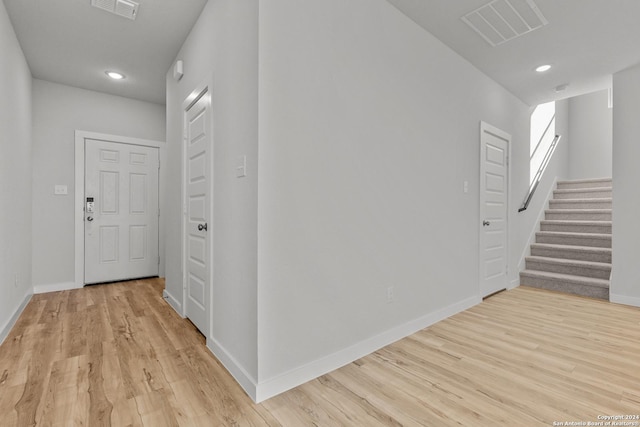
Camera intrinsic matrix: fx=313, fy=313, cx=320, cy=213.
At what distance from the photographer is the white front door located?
356 centimetres

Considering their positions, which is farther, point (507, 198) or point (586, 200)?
point (586, 200)

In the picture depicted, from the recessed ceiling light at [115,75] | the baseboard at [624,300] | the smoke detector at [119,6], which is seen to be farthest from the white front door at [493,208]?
the recessed ceiling light at [115,75]

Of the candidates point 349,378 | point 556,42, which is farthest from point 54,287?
point 556,42

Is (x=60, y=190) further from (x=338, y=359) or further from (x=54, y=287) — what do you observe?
(x=338, y=359)

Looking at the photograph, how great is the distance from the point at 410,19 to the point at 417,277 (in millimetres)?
2216

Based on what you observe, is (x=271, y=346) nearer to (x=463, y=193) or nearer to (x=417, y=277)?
(x=417, y=277)

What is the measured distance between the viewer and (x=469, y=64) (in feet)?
11.0

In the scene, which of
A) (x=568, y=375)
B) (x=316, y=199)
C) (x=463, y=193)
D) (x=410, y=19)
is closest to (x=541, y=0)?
(x=410, y=19)

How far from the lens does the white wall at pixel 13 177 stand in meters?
2.50

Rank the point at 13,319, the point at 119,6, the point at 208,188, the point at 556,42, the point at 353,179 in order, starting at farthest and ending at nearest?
the point at 556,42
the point at 13,319
the point at 119,6
the point at 208,188
the point at 353,179

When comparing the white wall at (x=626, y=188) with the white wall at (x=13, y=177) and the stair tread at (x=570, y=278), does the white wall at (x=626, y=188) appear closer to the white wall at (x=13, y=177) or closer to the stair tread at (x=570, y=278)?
the stair tread at (x=570, y=278)

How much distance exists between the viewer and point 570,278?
401 cm

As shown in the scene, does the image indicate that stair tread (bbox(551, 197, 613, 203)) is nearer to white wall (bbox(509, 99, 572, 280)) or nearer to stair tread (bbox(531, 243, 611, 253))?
white wall (bbox(509, 99, 572, 280))

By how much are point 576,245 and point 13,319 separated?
6.73 m
